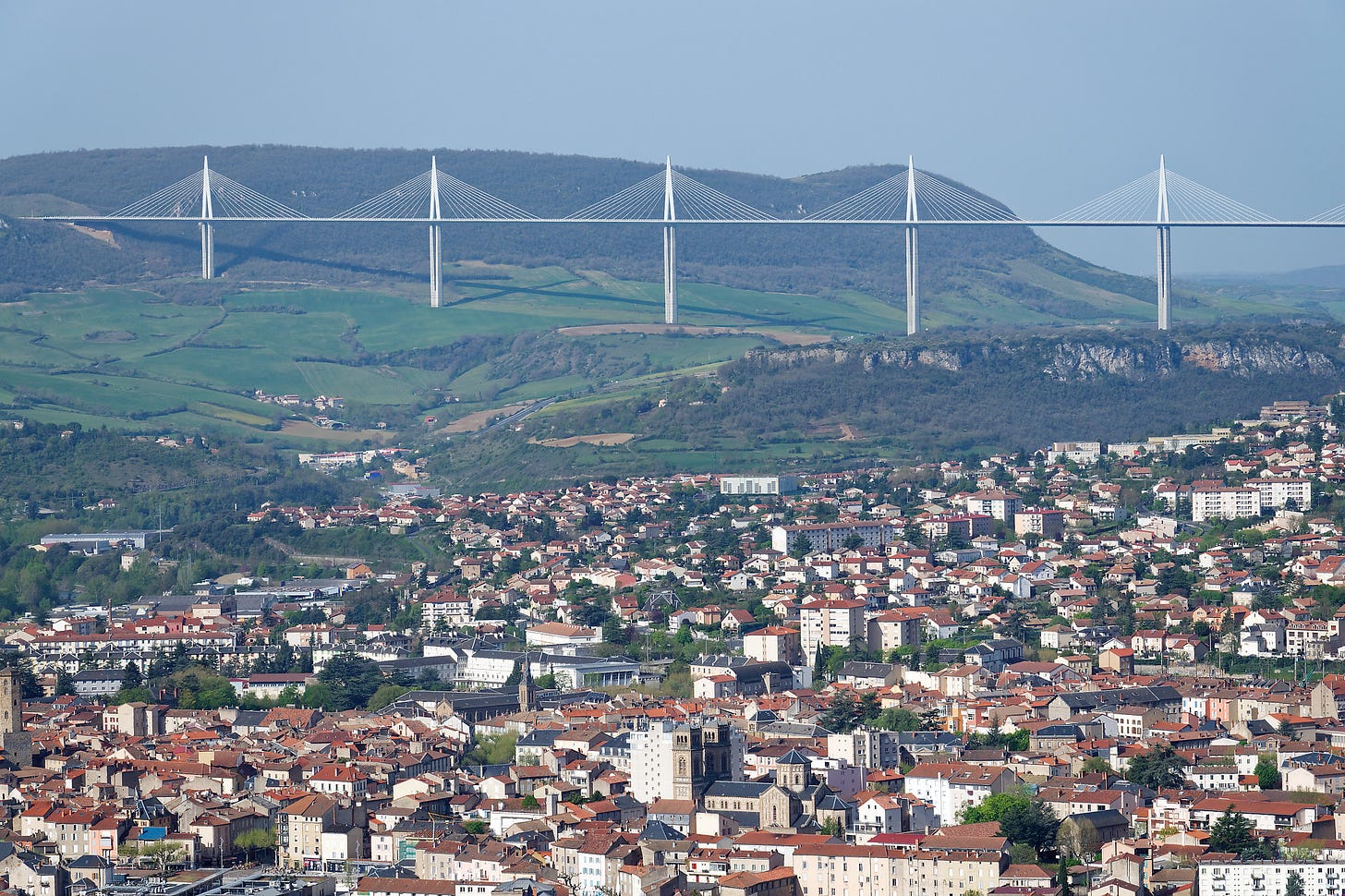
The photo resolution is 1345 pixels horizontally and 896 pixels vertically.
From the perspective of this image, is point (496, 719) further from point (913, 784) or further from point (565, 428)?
point (565, 428)

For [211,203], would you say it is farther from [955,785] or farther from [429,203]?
[955,785]

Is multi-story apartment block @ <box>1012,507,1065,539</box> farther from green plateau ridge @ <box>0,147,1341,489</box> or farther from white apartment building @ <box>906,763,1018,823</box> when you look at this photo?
Result: white apartment building @ <box>906,763,1018,823</box>

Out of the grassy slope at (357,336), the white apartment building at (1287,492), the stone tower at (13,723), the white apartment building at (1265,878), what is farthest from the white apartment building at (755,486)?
the white apartment building at (1265,878)

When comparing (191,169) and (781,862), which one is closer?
(781,862)

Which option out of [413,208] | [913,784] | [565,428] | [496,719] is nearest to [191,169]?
[413,208]

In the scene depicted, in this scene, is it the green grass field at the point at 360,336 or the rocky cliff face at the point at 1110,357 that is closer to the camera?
the rocky cliff face at the point at 1110,357

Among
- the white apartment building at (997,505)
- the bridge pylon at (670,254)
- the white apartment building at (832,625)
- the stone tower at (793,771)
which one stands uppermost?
the bridge pylon at (670,254)

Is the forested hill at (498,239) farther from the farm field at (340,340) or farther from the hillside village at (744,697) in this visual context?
the hillside village at (744,697)
